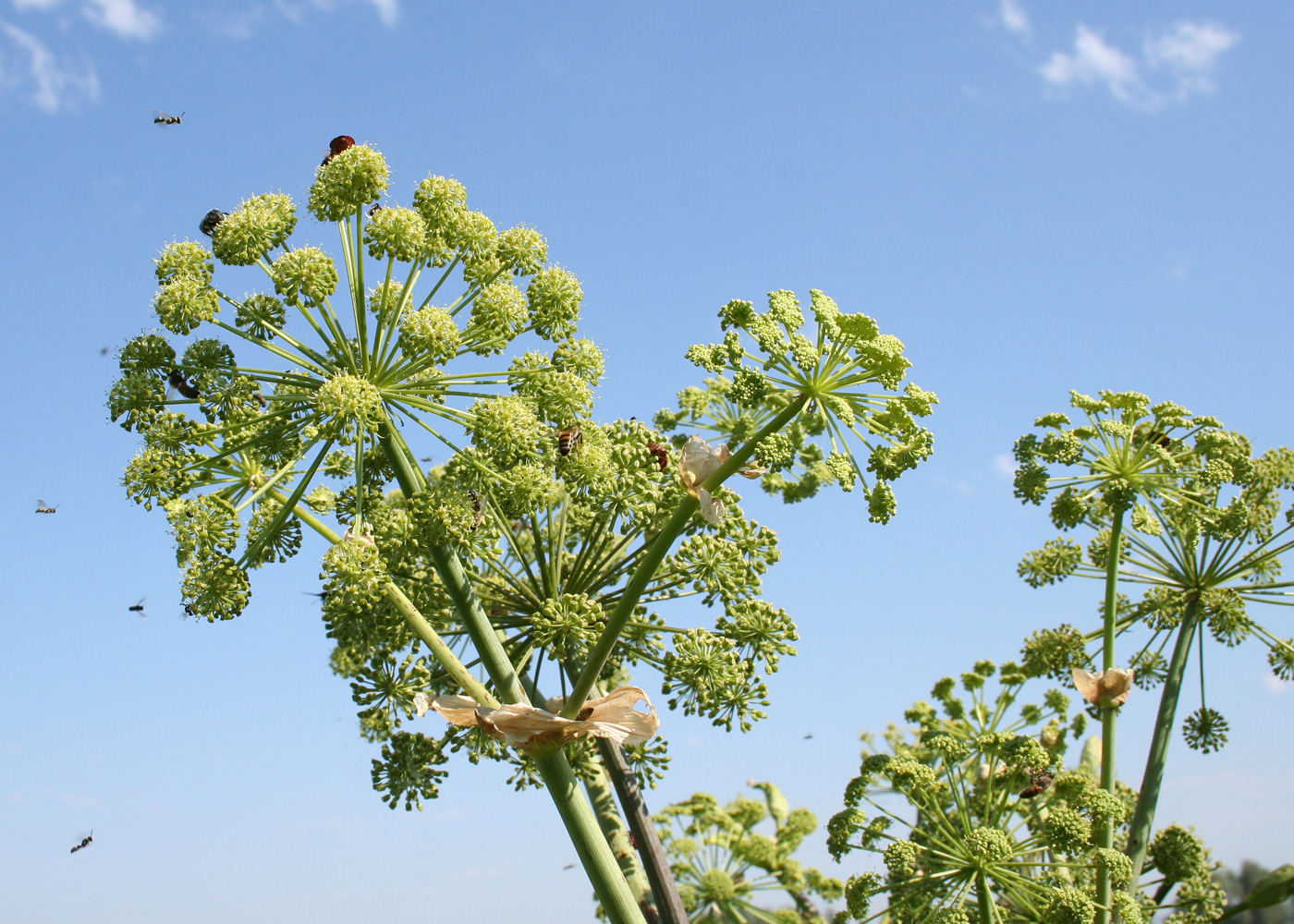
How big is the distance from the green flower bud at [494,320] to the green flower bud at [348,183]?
2.94 feet

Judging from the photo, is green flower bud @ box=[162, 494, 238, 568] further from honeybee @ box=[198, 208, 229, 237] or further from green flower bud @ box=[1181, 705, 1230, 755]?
green flower bud @ box=[1181, 705, 1230, 755]

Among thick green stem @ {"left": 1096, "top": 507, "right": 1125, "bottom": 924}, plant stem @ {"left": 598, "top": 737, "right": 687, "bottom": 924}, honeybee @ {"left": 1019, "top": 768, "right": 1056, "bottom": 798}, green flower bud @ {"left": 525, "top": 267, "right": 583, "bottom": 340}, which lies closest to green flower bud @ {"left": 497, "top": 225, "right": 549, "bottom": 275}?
green flower bud @ {"left": 525, "top": 267, "right": 583, "bottom": 340}

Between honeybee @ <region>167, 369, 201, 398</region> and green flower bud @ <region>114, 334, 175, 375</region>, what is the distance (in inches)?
3.5

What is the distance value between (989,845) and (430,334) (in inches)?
270

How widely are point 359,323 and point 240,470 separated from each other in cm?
134

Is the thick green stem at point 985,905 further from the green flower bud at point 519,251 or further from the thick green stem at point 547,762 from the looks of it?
the green flower bud at point 519,251

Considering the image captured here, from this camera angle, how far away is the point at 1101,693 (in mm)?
9258

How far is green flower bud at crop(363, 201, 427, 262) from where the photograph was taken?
21.8 ft

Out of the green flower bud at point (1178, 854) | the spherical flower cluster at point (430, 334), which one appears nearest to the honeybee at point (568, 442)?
the spherical flower cluster at point (430, 334)

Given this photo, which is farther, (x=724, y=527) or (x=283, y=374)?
(x=724, y=527)

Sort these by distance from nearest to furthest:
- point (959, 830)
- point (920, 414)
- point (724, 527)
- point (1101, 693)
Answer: point (920, 414)
point (724, 527)
point (1101, 693)
point (959, 830)

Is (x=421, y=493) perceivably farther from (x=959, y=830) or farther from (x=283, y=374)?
(x=959, y=830)

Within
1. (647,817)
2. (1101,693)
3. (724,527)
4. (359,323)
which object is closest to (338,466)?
(359,323)

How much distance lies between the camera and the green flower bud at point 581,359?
6930 millimetres
